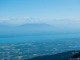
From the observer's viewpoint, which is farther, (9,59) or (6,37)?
(6,37)

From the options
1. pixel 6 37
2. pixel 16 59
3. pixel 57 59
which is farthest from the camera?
pixel 6 37

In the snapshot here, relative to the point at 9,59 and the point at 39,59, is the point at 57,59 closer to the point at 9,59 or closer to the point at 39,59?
the point at 39,59

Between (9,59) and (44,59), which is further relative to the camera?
(9,59)

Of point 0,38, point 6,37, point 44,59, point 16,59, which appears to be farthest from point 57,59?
point 0,38

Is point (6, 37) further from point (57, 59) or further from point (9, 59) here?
point (57, 59)

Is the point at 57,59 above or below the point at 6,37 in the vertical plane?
below

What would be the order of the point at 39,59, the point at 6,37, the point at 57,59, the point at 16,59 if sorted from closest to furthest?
the point at 57,59 → the point at 39,59 → the point at 16,59 → the point at 6,37

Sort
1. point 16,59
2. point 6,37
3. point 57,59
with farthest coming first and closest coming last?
point 6,37 < point 16,59 < point 57,59

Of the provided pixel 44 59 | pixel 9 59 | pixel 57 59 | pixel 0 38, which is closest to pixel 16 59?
pixel 9 59

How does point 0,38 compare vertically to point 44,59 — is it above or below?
above
